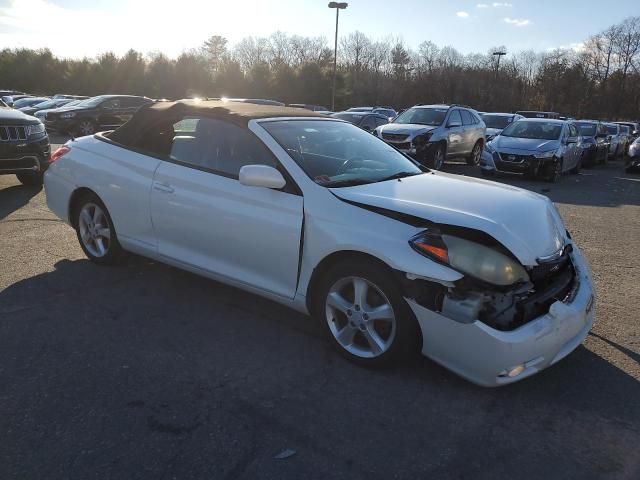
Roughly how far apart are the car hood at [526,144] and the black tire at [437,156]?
1249 millimetres

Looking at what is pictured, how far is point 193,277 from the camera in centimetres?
496

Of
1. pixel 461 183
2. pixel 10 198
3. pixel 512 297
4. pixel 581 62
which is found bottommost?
pixel 10 198

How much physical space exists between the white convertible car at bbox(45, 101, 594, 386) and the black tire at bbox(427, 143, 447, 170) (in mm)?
9162

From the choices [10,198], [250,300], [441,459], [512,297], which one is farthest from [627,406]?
[10,198]

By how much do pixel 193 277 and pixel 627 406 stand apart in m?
3.51

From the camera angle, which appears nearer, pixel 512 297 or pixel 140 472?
pixel 140 472

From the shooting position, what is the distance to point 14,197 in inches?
328

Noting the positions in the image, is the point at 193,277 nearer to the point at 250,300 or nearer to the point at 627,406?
the point at 250,300

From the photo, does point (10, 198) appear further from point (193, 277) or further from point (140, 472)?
point (140, 472)

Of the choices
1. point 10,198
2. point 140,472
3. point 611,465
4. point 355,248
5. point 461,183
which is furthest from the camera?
point 10,198

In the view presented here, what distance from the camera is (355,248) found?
3.25 meters

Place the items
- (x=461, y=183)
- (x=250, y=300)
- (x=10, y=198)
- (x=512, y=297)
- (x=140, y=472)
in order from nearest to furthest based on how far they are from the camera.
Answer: (x=140, y=472) → (x=512, y=297) → (x=461, y=183) → (x=250, y=300) → (x=10, y=198)

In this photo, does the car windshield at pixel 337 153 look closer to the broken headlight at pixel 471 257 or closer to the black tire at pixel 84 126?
the broken headlight at pixel 471 257

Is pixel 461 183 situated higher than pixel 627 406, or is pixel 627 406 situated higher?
pixel 461 183
